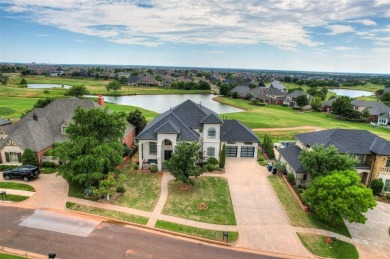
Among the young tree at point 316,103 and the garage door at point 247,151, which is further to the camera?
the young tree at point 316,103

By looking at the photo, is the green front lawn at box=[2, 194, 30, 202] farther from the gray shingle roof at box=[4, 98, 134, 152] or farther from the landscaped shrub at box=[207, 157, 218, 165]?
the landscaped shrub at box=[207, 157, 218, 165]

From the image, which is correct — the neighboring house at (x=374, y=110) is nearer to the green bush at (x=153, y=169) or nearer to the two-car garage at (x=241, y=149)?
the two-car garage at (x=241, y=149)

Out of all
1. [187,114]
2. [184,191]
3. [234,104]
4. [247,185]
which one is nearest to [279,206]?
[247,185]

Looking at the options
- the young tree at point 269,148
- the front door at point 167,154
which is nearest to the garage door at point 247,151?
the young tree at point 269,148

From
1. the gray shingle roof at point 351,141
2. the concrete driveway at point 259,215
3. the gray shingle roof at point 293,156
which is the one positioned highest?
the gray shingle roof at point 351,141

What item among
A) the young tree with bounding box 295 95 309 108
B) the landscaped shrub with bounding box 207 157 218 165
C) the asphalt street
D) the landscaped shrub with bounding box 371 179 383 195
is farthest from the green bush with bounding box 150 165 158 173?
the young tree with bounding box 295 95 309 108

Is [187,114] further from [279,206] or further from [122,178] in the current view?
[279,206]
